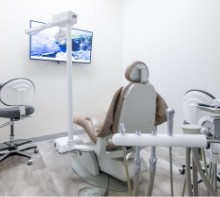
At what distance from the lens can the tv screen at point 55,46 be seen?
2.81m

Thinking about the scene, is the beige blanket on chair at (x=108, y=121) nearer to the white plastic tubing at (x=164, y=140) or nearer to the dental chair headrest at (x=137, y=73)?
the dental chair headrest at (x=137, y=73)

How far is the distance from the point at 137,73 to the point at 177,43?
1.55m

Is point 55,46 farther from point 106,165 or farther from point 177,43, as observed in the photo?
point 106,165

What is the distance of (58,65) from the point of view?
3.16 metres

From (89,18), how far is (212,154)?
2.99m

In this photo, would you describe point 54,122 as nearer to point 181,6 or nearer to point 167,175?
point 167,175

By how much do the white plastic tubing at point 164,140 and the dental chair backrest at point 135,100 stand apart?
770 mm

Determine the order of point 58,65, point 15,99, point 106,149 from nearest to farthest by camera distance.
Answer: point 106,149
point 15,99
point 58,65

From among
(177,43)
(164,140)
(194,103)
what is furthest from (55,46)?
(164,140)

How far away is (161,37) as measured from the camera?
2.99 m

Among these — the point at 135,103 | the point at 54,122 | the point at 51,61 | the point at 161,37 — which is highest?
the point at 161,37

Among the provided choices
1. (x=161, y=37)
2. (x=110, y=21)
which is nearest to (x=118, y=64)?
(x=110, y=21)

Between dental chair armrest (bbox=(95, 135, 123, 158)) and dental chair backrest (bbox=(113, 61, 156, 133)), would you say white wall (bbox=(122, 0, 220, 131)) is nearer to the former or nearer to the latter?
dental chair backrest (bbox=(113, 61, 156, 133))

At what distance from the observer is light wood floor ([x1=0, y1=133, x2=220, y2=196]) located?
1661 mm
